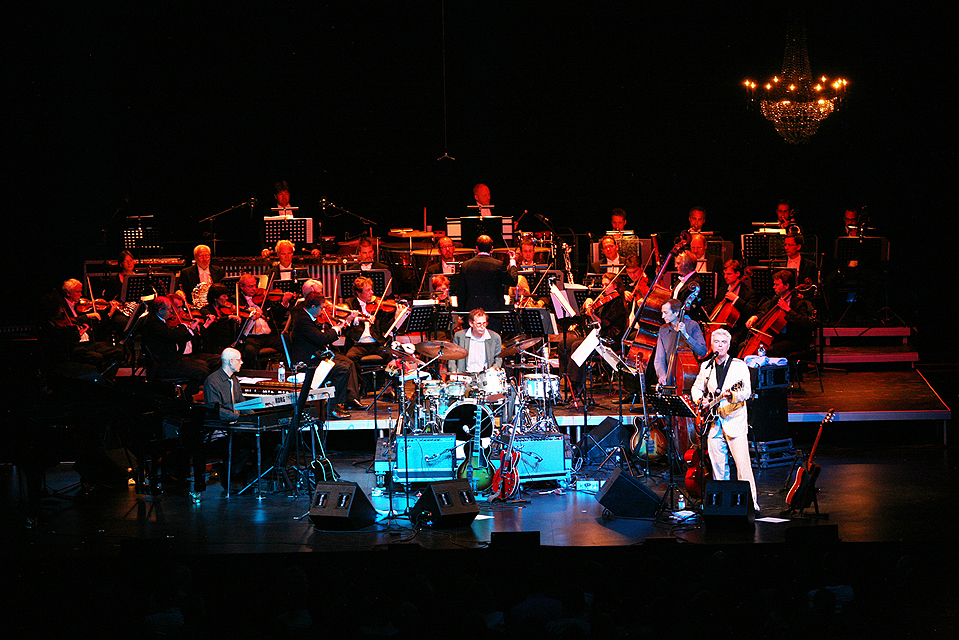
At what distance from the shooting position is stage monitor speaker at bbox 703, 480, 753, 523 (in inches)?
278

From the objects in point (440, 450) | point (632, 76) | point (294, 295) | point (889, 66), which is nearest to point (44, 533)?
point (440, 450)

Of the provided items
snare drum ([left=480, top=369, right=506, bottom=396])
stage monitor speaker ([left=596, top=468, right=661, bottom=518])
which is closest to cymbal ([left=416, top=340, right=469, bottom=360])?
snare drum ([left=480, top=369, right=506, bottom=396])

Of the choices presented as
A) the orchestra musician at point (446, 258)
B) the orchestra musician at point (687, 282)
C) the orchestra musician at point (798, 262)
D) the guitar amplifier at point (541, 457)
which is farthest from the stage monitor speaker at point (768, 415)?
the orchestra musician at point (446, 258)

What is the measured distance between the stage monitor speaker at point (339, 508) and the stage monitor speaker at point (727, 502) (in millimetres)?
2626

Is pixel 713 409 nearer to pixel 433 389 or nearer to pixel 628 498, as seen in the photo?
pixel 628 498

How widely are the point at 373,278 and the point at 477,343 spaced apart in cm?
234

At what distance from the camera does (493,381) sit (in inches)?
341

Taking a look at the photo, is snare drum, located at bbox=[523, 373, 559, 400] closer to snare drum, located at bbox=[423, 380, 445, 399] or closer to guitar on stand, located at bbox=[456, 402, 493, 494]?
guitar on stand, located at bbox=[456, 402, 493, 494]

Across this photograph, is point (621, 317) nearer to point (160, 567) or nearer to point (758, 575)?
point (758, 575)

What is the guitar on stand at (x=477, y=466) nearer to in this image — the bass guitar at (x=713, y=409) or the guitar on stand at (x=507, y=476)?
the guitar on stand at (x=507, y=476)

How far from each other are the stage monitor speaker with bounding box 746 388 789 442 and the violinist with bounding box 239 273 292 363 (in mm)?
5235

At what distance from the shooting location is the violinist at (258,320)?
34.7 ft

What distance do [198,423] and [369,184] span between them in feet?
26.5

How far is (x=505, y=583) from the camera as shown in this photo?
632 centimetres
